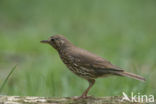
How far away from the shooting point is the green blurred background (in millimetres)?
8289

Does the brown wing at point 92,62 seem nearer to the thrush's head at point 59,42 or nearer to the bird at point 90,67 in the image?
the bird at point 90,67

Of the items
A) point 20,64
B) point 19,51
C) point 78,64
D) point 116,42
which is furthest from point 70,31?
point 78,64

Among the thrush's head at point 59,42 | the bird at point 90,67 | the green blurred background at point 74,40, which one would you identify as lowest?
the bird at point 90,67

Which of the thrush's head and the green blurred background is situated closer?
the thrush's head

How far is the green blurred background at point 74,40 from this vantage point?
8.29 metres

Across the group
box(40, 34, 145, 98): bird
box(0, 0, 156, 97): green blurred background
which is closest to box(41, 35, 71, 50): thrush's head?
box(40, 34, 145, 98): bird

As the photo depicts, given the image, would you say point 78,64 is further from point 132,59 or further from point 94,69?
point 132,59

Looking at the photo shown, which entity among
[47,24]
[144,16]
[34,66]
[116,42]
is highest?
[144,16]

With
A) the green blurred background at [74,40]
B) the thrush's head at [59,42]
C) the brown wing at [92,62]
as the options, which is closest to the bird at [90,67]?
the brown wing at [92,62]

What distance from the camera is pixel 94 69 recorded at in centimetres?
638

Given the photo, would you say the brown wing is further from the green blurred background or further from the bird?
the green blurred background

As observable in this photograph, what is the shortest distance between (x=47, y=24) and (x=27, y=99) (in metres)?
8.89

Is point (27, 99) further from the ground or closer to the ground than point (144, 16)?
closer to the ground

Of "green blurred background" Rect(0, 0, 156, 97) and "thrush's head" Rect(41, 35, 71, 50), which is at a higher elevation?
"green blurred background" Rect(0, 0, 156, 97)
